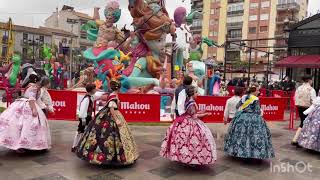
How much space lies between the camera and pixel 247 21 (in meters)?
60.7

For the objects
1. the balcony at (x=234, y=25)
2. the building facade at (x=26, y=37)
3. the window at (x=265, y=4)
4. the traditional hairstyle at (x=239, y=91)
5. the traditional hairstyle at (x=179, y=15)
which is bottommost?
the traditional hairstyle at (x=239, y=91)

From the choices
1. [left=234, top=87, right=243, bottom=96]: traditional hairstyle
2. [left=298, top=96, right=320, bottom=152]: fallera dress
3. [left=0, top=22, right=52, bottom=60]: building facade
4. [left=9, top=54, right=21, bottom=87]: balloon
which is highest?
[left=0, top=22, right=52, bottom=60]: building facade

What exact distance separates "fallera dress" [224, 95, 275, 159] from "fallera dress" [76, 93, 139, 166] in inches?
84.6

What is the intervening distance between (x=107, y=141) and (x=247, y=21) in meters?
59.0

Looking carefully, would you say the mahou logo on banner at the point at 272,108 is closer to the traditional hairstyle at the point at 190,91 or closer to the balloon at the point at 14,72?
the traditional hairstyle at the point at 190,91

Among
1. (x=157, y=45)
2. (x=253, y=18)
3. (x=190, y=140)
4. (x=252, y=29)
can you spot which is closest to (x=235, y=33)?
(x=252, y=29)

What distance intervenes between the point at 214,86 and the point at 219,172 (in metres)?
9.95

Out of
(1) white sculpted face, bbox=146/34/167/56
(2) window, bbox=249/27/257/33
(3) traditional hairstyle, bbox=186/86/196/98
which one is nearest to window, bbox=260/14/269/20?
(2) window, bbox=249/27/257/33

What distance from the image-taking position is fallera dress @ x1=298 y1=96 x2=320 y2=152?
7.44 m

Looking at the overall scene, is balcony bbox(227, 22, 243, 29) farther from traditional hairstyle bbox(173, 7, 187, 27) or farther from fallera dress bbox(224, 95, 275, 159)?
fallera dress bbox(224, 95, 275, 159)

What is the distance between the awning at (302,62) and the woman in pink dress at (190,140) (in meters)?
12.0

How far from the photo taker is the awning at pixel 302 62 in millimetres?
16008

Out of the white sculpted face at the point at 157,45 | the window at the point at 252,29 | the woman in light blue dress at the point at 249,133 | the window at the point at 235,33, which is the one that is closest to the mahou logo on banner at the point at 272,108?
the woman in light blue dress at the point at 249,133

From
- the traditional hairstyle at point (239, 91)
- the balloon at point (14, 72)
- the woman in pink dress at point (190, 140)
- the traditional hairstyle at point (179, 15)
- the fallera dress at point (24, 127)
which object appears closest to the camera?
the woman in pink dress at point (190, 140)
